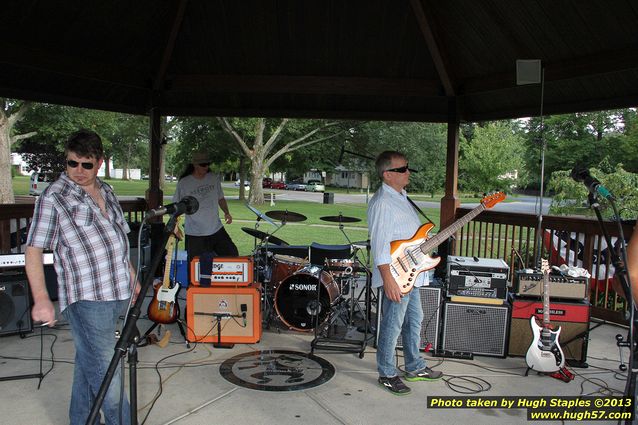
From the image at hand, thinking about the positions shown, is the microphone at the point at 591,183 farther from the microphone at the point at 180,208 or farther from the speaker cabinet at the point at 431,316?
the microphone at the point at 180,208

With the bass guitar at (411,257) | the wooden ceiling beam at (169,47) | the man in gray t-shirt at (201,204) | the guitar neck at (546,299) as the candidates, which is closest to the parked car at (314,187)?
the wooden ceiling beam at (169,47)

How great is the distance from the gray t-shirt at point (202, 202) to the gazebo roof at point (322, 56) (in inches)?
76.7

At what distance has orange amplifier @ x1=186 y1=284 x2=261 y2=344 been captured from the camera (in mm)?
4770

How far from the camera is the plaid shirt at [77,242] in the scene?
2416 mm

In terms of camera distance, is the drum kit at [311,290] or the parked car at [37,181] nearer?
the drum kit at [311,290]

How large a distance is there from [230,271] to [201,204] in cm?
114

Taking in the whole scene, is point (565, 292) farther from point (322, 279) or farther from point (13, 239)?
point (13, 239)

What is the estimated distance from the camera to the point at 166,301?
470 cm

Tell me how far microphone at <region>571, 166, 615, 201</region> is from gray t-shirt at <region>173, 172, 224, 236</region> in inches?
147

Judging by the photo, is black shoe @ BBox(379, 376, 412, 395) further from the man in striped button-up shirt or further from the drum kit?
the drum kit

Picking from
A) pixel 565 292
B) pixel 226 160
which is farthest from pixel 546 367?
pixel 226 160

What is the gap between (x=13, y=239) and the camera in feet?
21.2

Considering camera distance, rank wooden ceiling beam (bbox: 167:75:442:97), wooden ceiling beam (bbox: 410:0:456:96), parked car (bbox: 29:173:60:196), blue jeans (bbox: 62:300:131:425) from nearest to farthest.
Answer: blue jeans (bbox: 62:300:131:425)
wooden ceiling beam (bbox: 410:0:456:96)
wooden ceiling beam (bbox: 167:75:442:97)
parked car (bbox: 29:173:60:196)

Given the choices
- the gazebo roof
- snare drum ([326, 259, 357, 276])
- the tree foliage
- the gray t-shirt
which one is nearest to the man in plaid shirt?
snare drum ([326, 259, 357, 276])
